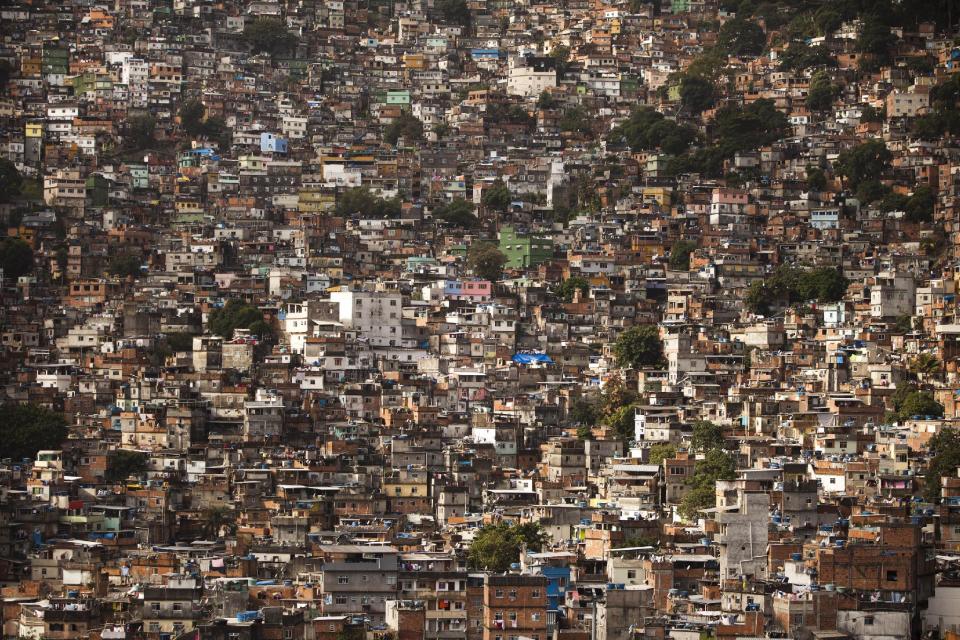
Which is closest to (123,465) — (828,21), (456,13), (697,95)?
(697,95)

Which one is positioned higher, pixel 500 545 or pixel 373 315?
pixel 373 315

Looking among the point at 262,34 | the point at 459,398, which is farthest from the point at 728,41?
the point at 459,398

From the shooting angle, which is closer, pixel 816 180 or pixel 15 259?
pixel 15 259

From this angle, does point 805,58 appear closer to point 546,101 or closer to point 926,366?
point 546,101

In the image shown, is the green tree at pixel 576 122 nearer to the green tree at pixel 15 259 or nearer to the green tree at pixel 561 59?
the green tree at pixel 561 59

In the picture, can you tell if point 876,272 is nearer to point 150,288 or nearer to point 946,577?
point 150,288

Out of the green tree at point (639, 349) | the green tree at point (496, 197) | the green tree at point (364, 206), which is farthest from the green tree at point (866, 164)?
the green tree at point (639, 349)

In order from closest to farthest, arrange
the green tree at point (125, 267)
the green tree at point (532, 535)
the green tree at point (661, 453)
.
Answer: the green tree at point (532, 535)
the green tree at point (661, 453)
the green tree at point (125, 267)
